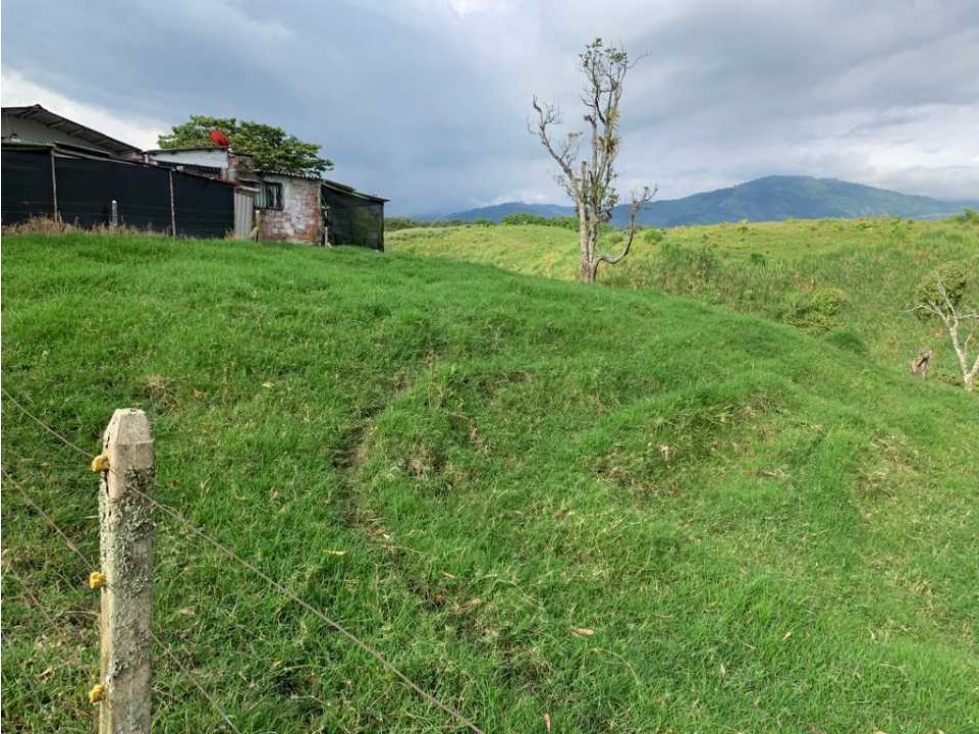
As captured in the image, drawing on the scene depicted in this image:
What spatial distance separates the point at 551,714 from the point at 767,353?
8.50 meters

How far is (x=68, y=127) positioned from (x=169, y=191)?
8.95 meters

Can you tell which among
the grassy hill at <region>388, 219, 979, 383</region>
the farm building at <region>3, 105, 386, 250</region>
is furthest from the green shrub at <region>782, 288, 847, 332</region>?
the farm building at <region>3, 105, 386, 250</region>

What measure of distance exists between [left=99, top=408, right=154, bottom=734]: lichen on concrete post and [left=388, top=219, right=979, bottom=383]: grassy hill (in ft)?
52.1

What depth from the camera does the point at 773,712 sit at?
10.3ft

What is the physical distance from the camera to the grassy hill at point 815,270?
19.0 m

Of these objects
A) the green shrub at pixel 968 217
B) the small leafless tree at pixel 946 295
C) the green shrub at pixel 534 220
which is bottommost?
the small leafless tree at pixel 946 295

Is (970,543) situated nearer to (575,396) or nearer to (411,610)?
(575,396)

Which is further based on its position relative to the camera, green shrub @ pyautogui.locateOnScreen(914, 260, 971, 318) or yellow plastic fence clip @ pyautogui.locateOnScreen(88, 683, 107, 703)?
green shrub @ pyautogui.locateOnScreen(914, 260, 971, 318)

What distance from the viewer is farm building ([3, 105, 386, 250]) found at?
11156 mm

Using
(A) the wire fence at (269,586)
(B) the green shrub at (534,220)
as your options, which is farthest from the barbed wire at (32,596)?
(B) the green shrub at (534,220)

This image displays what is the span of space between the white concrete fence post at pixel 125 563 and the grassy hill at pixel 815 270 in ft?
52.1

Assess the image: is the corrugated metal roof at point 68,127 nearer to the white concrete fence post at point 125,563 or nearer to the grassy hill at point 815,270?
the grassy hill at point 815,270

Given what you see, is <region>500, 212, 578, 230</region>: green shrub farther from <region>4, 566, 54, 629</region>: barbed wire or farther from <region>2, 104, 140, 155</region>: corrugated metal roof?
<region>4, 566, 54, 629</region>: barbed wire

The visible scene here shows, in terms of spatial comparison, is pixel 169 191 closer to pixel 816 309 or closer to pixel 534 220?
pixel 816 309
